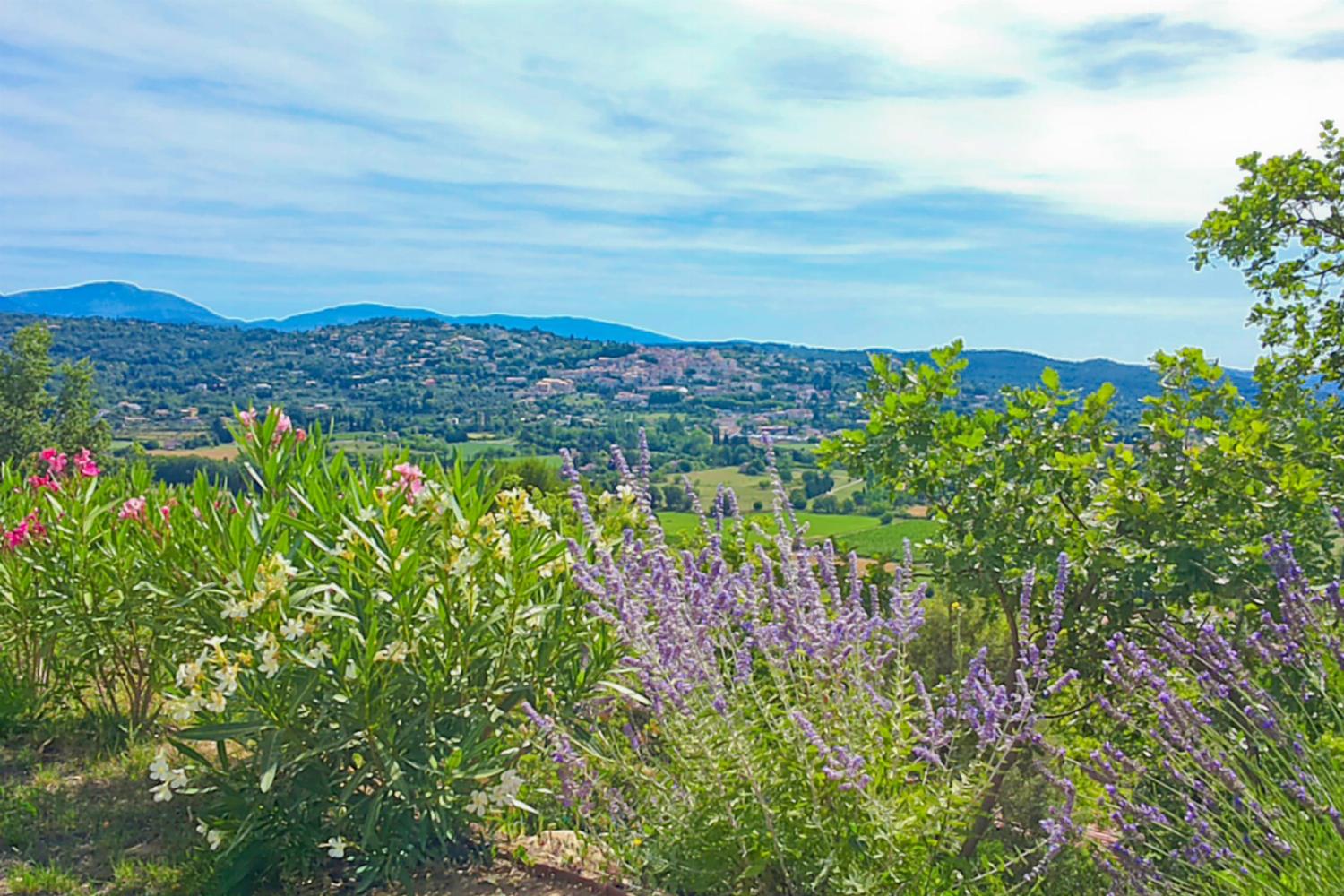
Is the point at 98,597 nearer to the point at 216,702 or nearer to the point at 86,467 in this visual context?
the point at 86,467

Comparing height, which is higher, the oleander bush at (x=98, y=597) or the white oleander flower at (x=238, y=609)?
the white oleander flower at (x=238, y=609)

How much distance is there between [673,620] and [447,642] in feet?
2.48

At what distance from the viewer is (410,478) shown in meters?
3.83

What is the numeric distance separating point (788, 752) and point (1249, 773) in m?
1.58

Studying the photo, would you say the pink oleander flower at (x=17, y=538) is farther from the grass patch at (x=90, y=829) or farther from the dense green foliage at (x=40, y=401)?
the dense green foliage at (x=40, y=401)

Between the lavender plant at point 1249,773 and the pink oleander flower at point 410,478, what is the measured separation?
2.48m

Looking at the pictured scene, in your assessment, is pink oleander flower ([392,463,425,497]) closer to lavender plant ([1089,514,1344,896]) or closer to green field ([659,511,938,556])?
Result: green field ([659,511,938,556])

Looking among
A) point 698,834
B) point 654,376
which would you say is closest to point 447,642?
point 698,834

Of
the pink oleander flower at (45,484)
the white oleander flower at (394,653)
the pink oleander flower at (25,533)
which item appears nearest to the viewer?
the white oleander flower at (394,653)

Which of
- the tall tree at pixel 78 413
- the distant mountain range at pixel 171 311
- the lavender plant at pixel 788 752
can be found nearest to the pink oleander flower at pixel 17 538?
the lavender plant at pixel 788 752

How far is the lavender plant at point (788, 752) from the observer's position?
269 centimetres

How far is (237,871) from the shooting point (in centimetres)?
321

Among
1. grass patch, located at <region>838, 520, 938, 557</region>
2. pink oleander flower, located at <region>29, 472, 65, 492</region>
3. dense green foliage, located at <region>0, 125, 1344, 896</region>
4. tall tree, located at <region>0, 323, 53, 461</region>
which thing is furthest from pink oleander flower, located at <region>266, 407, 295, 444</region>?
tall tree, located at <region>0, 323, 53, 461</region>

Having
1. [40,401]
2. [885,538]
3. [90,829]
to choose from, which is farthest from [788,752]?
[40,401]
